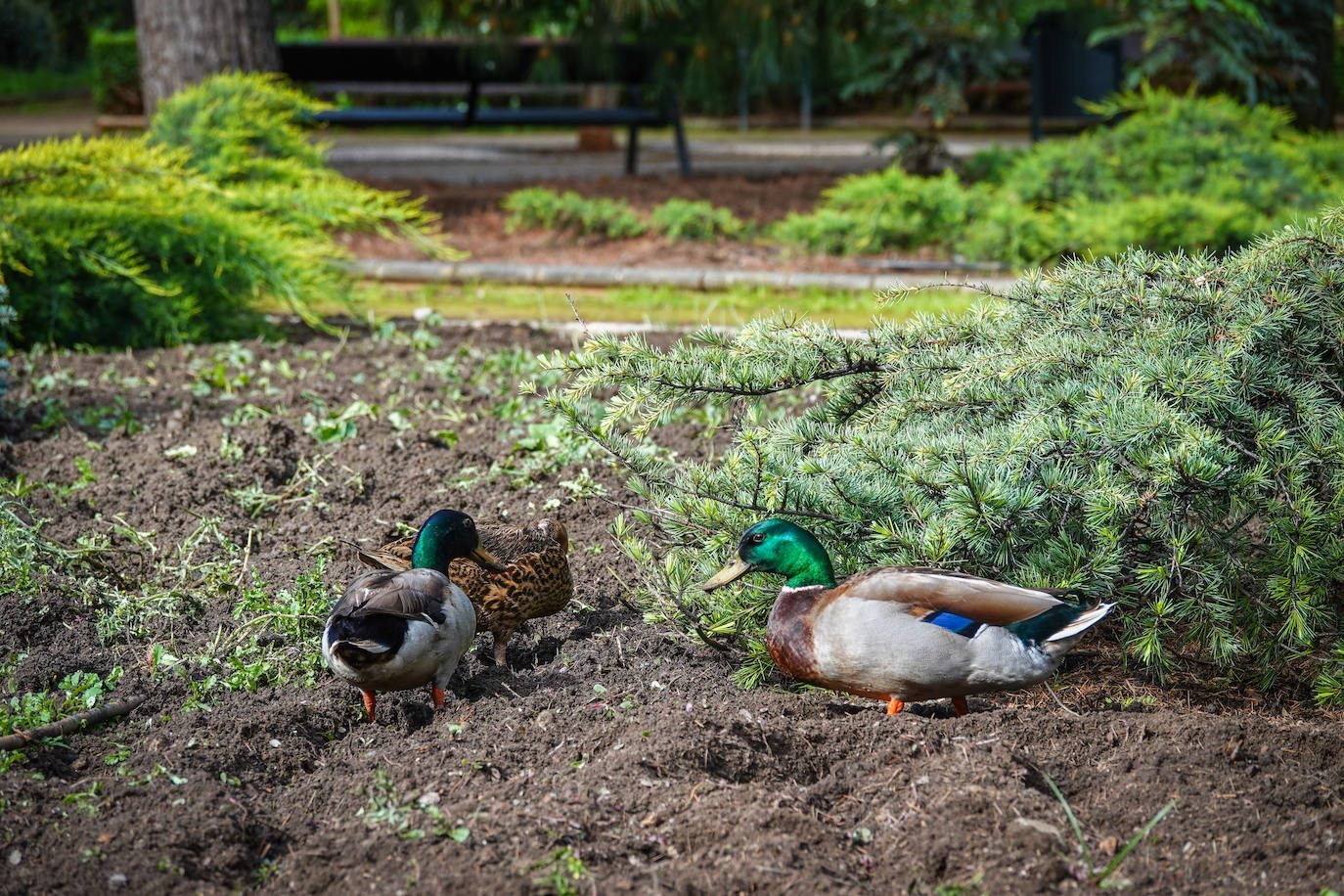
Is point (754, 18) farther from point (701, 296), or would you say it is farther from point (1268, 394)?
point (1268, 394)

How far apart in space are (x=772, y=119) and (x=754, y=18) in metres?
13.2

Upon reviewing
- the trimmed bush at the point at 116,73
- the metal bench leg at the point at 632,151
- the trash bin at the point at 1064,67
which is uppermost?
the trimmed bush at the point at 116,73

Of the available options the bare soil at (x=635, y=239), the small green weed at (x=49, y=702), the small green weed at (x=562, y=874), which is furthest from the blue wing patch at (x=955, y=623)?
the bare soil at (x=635, y=239)

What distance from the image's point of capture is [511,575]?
320 cm

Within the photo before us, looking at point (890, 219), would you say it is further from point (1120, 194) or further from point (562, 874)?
point (562, 874)

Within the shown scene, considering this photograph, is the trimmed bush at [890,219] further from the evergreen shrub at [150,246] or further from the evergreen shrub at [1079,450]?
the evergreen shrub at [1079,450]

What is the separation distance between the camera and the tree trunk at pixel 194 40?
351 inches

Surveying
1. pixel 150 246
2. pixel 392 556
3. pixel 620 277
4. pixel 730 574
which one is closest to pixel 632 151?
pixel 620 277

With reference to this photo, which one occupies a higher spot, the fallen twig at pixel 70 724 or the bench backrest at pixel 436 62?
the bench backrest at pixel 436 62

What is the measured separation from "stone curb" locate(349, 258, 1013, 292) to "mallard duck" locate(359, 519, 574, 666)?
461cm

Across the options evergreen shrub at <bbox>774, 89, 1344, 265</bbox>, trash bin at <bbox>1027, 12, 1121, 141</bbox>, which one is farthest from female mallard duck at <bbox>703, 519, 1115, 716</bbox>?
trash bin at <bbox>1027, 12, 1121, 141</bbox>

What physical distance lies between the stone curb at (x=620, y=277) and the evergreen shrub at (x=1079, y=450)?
433cm

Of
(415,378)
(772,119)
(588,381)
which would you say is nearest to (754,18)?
(415,378)

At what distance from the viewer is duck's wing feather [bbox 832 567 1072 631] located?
267 cm
